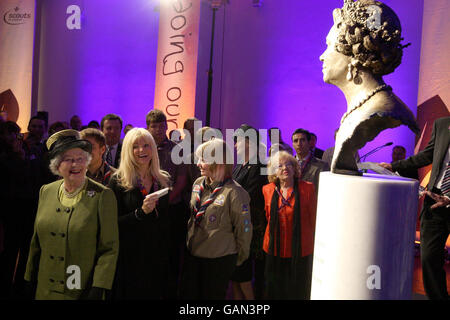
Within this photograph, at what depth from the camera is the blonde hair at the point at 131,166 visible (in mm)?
2758

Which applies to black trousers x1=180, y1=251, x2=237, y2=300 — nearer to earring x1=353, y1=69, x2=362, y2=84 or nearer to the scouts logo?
the scouts logo

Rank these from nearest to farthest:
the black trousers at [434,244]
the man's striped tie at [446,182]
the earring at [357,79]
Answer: the earring at [357,79] < the man's striped tie at [446,182] < the black trousers at [434,244]

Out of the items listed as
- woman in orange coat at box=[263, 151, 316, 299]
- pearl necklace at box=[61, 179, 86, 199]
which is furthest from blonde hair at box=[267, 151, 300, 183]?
pearl necklace at box=[61, 179, 86, 199]

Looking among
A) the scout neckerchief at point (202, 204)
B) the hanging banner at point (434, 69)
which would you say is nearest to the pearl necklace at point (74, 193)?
the scout neckerchief at point (202, 204)

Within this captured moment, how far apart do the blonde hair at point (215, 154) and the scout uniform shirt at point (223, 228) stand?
171 mm

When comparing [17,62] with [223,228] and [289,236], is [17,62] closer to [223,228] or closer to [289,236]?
[223,228]

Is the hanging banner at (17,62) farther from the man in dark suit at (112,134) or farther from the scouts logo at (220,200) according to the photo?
the scouts logo at (220,200)

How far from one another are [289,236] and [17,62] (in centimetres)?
712

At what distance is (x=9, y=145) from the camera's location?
3.81 meters

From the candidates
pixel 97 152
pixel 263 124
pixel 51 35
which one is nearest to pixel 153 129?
pixel 97 152

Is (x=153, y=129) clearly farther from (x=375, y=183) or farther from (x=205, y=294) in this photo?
(x=375, y=183)

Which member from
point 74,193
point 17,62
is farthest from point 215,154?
point 17,62

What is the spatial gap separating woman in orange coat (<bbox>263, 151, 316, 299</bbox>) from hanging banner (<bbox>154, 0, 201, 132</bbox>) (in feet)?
12.0

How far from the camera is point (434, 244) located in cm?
302
